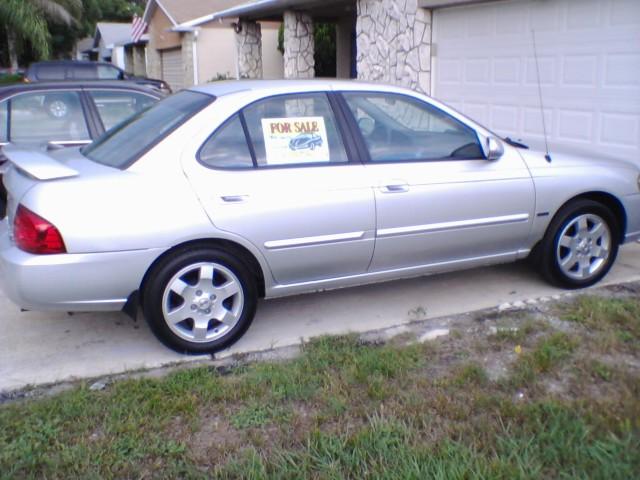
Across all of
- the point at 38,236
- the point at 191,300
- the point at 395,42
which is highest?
the point at 395,42

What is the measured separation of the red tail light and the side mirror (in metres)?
2.85

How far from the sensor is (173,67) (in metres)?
28.2

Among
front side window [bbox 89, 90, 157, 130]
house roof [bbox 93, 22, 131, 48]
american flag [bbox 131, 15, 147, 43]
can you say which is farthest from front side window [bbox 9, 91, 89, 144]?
house roof [bbox 93, 22, 131, 48]

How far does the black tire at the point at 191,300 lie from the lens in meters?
4.30

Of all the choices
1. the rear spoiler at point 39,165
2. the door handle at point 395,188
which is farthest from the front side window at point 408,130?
the rear spoiler at point 39,165

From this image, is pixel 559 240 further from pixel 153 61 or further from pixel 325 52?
pixel 153 61

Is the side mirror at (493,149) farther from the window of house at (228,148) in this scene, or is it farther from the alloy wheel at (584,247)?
the window of house at (228,148)

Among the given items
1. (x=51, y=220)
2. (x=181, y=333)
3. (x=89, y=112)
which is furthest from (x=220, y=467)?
(x=89, y=112)

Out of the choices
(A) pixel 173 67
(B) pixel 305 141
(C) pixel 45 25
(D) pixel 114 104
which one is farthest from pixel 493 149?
(C) pixel 45 25

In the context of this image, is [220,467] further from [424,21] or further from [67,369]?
[424,21]

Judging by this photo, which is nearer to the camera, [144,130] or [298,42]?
[144,130]

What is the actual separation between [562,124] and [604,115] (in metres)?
0.63

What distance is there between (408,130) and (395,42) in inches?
262

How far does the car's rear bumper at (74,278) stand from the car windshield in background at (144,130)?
2.07ft
